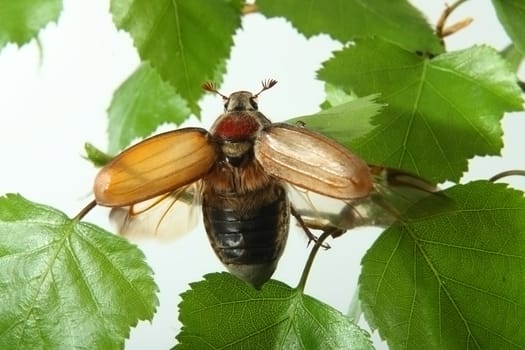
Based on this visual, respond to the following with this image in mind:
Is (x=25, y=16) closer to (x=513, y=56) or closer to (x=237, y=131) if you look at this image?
(x=237, y=131)

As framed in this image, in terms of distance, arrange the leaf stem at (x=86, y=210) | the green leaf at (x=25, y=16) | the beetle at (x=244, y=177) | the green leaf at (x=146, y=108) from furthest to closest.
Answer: the green leaf at (x=146, y=108) < the green leaf at (x=25, y=16) < the leaf stem at (x=86, y=210) < the beetle at (x=244, y=177)

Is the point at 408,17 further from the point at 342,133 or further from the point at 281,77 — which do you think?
the point at 281,77

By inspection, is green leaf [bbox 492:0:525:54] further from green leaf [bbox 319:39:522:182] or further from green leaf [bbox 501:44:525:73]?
green leaf [bbox 501:44:525:73]

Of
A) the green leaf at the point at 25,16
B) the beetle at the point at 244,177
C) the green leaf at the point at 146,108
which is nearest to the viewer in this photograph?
the beetle at the point at 244,177

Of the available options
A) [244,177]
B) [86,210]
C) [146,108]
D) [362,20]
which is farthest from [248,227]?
[146,108]

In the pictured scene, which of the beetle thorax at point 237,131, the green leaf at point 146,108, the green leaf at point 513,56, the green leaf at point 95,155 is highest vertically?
the green leaf at point 513,56

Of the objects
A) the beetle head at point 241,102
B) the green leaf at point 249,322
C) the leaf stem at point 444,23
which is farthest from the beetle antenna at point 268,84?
the leaf stem at point 444,23

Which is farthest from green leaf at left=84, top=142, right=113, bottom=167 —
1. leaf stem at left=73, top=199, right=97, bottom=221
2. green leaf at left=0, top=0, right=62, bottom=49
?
green leaf at left=0, top=0, right=62, bottom=49

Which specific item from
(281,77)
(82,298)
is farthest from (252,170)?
(281,77)

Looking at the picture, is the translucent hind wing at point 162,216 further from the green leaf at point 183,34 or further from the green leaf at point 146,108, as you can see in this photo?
the green leaf at point 146,108
